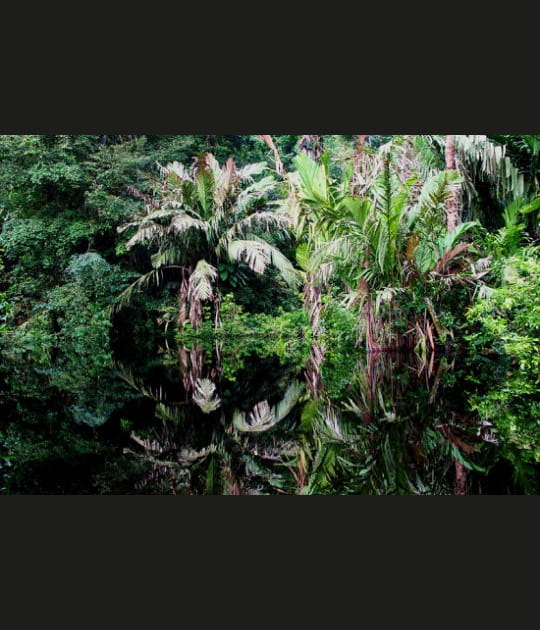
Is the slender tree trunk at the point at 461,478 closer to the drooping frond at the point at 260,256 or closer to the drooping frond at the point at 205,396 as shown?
the drooping frond at the point at 205,396

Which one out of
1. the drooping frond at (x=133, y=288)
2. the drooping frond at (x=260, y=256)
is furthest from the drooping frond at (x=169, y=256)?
the drooping frond at (x=260, y=256)

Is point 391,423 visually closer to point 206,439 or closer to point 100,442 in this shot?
point 206,439

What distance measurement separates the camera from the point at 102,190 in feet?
41.8

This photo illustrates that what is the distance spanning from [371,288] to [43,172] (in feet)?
24.8

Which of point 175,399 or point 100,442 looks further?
point 175,399

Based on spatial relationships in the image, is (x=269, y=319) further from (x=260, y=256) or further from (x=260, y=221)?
(x=260, y=221)

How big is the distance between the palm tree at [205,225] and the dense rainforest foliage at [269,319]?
4 centimetres

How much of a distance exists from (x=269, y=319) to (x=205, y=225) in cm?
216

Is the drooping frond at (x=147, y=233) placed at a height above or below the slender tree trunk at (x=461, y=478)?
A: above

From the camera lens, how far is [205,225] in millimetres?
11570

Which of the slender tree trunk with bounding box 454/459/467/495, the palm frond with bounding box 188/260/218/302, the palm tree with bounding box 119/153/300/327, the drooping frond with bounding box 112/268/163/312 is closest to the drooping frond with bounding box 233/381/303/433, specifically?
A: the slender tree trunk with bounding box 454/459/467/495

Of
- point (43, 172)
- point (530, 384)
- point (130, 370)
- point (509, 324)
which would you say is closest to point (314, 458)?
point (530, 384)

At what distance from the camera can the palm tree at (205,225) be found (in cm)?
1144

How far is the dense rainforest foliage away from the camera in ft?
12.1
